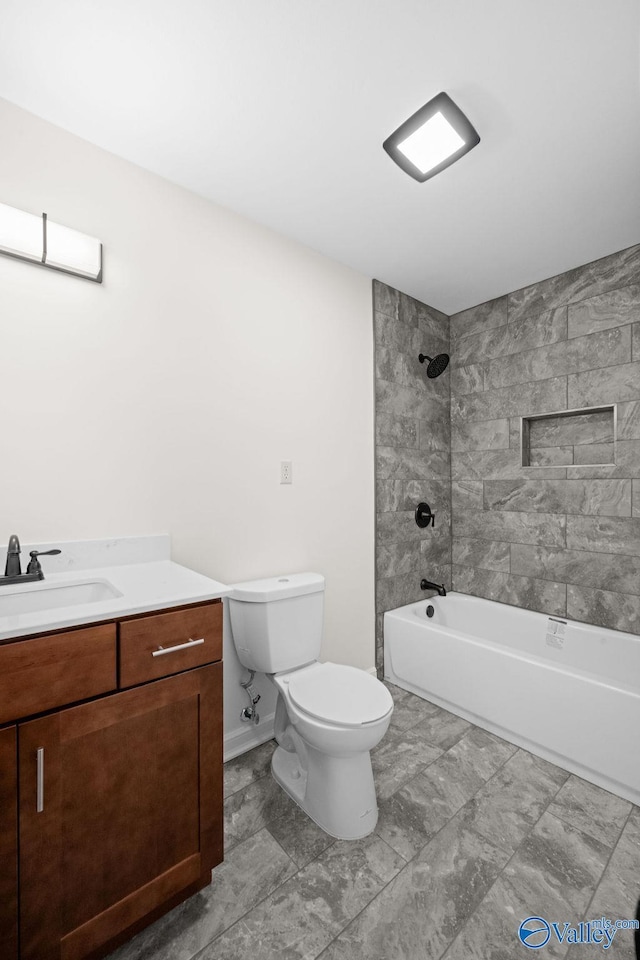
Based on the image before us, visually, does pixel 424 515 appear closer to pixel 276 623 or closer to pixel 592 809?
pixel 276 623

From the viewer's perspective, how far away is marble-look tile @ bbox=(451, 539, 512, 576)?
2758mm

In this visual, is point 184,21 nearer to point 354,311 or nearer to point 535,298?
point 354,311

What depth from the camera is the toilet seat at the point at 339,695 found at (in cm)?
140

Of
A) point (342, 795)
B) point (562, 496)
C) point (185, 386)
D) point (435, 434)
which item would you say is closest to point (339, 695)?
point (342, 795)

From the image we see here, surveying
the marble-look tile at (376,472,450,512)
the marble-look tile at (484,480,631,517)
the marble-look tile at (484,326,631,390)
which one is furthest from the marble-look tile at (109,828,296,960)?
the marble-look tile at (484,326,631,390)

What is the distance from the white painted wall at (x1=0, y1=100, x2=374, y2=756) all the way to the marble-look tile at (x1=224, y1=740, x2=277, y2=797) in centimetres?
19

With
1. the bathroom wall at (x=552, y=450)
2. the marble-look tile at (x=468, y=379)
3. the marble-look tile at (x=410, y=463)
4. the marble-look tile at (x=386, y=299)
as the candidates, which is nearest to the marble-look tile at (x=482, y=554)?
the bathroom wall at (x=552, y=450)

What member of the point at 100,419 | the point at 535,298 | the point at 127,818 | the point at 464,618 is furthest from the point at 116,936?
the point at 535,298

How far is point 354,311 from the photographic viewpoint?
2.43 m

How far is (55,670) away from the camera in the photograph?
3.03 ft

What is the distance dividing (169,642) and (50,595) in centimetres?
48

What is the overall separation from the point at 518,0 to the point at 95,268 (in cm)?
148

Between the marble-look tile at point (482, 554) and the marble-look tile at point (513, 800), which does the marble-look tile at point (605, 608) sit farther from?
the marble-look tile at point (513, 800)

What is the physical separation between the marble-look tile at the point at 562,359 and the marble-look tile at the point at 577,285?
0.24 meters
